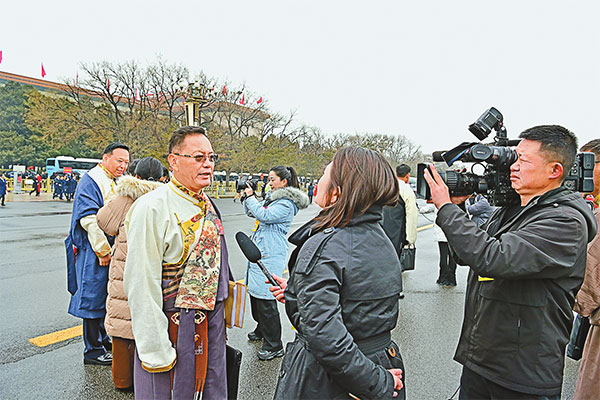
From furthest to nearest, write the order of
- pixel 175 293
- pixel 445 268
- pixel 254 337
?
pixel 445 268 → pixel 254 337 → pixel 175 293

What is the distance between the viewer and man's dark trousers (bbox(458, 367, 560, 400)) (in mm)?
1925

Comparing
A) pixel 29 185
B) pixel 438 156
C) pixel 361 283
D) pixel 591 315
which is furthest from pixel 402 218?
pixel 29 185

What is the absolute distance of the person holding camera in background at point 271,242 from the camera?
12.8ft

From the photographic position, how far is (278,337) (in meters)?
3.94

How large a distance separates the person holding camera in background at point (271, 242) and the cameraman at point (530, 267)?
7.05ft

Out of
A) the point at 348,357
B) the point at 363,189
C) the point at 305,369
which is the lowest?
the point at 305,369

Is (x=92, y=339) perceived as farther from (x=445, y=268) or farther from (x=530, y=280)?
(x=445, y=268)

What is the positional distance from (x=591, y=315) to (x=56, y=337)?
187 inches

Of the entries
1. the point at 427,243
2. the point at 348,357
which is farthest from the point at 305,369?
the point at 427,243

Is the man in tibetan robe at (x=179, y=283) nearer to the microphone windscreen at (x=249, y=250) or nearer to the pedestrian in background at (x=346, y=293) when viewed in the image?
the microphone windscreen at (x=249, y=250)

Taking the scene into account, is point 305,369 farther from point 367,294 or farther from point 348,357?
point 367,294

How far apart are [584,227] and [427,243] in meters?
10.2

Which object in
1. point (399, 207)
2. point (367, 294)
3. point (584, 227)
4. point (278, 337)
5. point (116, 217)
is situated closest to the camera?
point (367, 294)

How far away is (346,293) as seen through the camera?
5.33 ft
